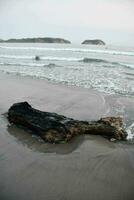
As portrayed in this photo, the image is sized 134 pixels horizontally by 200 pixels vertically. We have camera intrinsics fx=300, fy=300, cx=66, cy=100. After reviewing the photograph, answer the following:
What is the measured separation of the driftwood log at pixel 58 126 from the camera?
19.4 ft

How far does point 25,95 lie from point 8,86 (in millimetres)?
1984

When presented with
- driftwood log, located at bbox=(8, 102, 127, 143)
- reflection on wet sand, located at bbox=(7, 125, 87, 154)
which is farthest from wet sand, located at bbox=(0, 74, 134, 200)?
driftwood log, located at bbox=(8, 102, 127, 143)

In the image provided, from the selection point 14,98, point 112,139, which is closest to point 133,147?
point 112,139

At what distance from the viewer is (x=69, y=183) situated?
434 cm

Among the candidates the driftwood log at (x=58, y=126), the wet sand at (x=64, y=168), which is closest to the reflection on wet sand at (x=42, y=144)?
the wet sand at (x=64, y=168)

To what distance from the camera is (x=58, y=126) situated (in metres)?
5.96

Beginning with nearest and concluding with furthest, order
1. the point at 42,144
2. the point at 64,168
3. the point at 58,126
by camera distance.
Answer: the point at 64,168, the point at 42,144, the point at 58,126

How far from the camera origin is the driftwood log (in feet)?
19.4

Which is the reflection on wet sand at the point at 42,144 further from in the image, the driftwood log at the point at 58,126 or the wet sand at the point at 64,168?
the driftwood log at the point at 58,126

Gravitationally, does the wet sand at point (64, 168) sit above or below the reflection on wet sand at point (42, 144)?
below

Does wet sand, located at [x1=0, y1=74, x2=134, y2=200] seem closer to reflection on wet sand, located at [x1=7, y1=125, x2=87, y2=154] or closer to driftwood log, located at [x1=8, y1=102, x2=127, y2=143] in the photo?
reflection on wet sand, located at [x1=7, y1=125, x2=87, y2=154]

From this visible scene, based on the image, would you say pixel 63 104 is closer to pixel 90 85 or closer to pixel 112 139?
pixel 112 139

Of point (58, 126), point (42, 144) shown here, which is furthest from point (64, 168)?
point (58, 126)

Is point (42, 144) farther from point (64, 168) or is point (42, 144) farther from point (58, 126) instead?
point (64, 168)
